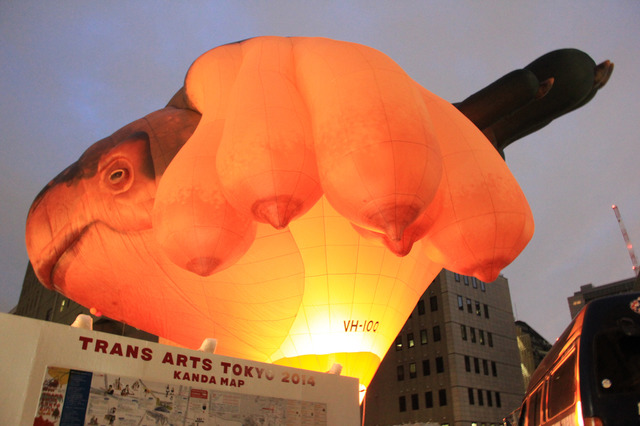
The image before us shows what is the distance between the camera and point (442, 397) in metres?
39.2

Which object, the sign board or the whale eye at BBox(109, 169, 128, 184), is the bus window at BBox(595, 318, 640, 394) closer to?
the sign board

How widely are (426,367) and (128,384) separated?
38569mm

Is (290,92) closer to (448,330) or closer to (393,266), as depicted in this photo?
(393,266)

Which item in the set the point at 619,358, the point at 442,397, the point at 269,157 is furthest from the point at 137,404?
the point at 442,397

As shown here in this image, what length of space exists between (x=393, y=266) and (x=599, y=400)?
252 inches

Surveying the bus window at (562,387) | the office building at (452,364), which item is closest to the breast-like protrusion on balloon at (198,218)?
the bus window at (562,387)

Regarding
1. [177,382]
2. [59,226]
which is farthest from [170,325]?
[177,382]

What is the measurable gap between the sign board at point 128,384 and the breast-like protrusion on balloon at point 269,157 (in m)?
1.94

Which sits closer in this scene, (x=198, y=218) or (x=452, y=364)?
(x=198, y=218)

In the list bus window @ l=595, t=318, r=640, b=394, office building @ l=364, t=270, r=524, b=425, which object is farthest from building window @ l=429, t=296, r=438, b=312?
bus window @ l=595, t=318, r=640, b=394

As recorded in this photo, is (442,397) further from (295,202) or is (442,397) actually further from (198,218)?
(295,202)

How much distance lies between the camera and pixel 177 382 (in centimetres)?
591

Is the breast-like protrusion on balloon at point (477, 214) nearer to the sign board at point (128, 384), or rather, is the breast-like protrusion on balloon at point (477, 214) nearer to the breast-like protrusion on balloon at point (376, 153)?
the breast-like protrusion on balloon at point (376, 153)

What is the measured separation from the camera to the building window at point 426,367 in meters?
41.0
